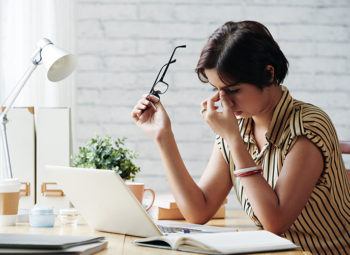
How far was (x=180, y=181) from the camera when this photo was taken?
196 cm

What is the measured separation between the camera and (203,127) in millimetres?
2930

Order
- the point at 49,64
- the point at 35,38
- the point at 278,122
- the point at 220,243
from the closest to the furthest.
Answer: the point at 220,243, the point at 278,122, the point at 49,64, the point at 35,38

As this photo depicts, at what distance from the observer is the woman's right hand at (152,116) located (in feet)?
6.38

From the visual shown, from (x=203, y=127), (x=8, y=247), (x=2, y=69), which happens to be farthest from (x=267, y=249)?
(x=2, y=69)

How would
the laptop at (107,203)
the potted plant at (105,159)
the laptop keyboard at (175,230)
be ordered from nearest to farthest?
the laptop at (107,203) → the laptop keyboard at (175,230) → the potted plant at (105,159)

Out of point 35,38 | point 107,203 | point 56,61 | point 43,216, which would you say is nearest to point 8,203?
point 43,216

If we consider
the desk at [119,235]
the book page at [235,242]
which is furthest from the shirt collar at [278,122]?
the book page at [235,242]

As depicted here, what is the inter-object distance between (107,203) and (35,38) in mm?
1469

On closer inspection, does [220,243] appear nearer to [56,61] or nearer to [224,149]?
[224,149]

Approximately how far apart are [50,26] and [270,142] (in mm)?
1290

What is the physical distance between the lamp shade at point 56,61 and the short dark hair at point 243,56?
0.48 m

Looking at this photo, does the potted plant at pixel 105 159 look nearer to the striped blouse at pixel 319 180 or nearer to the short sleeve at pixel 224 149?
the short sleeve at pixel 224 149

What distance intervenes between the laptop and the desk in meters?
0.03

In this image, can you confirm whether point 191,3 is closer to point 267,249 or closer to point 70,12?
point 70,12
